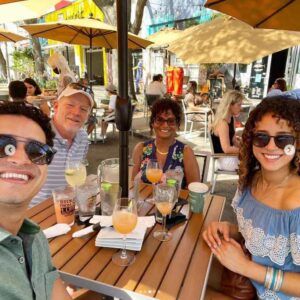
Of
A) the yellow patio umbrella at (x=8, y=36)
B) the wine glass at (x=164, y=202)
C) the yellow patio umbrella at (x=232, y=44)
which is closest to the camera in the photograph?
the wine glass at (x=164, y=202)

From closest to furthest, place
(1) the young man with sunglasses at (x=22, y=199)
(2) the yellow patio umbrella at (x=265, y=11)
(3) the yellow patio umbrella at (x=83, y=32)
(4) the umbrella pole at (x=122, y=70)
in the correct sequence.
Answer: (1) the young man with sunglasses at (x=22, y=199)
(4) the umbrella pole at (x=122, y=70)
(2) the yellow patio umbrella at (x=265, y=11)
(3) the yellow patio umbrella at (x=83, y=32)

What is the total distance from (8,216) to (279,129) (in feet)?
4.54

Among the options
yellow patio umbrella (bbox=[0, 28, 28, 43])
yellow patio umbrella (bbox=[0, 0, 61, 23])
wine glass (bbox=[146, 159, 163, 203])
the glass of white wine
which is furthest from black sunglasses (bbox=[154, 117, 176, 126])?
yellow patio umbrella (bbox=[0, 28, 28, 43])

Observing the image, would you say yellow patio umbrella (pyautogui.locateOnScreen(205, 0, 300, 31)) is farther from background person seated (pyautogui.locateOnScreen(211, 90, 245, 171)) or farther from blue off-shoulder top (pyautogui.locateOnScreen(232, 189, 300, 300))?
blue off-shoulder top (pyautogui.locateOnScreen(232, 189, 300, 300))

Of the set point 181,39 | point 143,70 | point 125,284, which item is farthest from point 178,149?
point 143,70

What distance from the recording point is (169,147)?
268 centimetres

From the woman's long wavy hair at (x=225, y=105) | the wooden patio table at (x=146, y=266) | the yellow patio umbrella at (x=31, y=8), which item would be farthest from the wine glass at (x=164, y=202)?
the yellow patio umbrella at (x=31, y=8)

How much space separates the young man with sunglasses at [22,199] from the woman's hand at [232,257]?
33.3 inches

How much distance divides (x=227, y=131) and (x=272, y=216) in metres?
2.63

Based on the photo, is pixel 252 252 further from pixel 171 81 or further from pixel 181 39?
pixel 171 81

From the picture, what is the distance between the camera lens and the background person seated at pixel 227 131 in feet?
13.0

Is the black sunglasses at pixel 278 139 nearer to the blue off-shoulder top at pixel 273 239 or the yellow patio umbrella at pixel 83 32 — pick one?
the blue off-shoulder top at pixel 273 239

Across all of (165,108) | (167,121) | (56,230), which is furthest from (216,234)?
(165,108)

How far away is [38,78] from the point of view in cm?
1495
